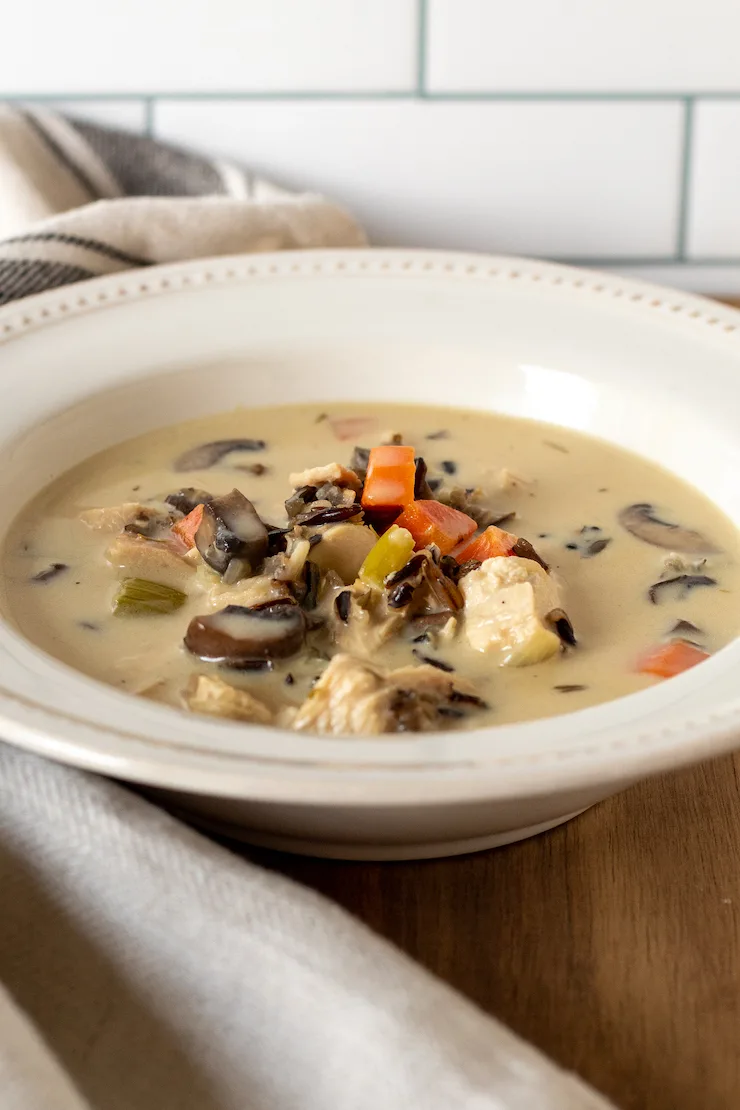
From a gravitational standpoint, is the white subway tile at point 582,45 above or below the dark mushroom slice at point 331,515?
above

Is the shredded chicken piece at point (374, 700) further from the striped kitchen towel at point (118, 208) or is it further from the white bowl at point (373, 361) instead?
the striped kitchen towel at point (118, 208)

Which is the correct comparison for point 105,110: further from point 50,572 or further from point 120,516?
point 50,572

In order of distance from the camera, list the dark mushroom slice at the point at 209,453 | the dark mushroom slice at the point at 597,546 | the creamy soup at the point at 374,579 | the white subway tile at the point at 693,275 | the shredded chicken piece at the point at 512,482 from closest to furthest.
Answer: the creamy soup at the point at 374,579 → the dark mushroom slice at the point at 597,546 → the shredded chicken piece at the point at 512,482 → the dark mushroom slice at the point at 209,453 → the white subway tile at the point at 693,275

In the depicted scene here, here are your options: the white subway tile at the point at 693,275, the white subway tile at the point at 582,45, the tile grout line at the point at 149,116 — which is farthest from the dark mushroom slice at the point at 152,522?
the white subway tile at the point at 693,275

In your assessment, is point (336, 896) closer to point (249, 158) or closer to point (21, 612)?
point (21, 612)

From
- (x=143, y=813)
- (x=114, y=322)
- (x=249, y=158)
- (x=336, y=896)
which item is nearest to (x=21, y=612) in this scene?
(x=143, y=813)

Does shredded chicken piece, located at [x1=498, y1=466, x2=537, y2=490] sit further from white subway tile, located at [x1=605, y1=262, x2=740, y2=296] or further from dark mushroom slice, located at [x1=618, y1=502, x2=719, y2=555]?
white subway tile, located at [x1=605, y1=262, x2=740, y2=296]

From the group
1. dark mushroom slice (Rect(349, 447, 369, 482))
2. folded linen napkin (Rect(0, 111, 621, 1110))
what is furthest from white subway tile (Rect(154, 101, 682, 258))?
folded linen napkin (Rect(0, 111, 621, 1110))

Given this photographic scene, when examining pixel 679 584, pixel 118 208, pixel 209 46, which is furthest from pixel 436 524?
pixel 209 46
